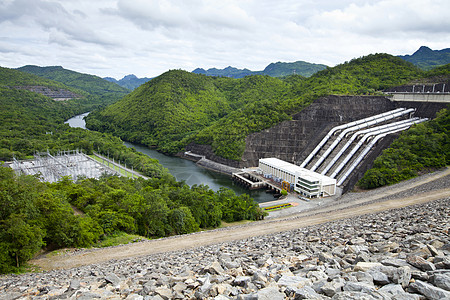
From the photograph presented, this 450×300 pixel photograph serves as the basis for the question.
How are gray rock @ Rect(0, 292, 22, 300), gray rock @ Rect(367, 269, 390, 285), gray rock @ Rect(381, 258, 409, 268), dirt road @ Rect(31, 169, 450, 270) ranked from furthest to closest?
dirt road @ Rect(31, 169, 450, 270), gray rock @ Rect(0, 292, 22, 300), gray rock @ Rect(381, 258, 409, 268), gray rock @ Rect(367, 269, 390, 285)

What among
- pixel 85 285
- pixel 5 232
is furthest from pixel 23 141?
pixel 85 285

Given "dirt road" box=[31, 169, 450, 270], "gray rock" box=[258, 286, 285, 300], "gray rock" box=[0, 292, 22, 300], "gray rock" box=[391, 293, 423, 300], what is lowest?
"dirt road" box=[31, 169, 450, 270]

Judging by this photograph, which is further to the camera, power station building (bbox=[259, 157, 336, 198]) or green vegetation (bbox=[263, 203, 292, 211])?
power station building (bbox=[259, 157, 336, 198])

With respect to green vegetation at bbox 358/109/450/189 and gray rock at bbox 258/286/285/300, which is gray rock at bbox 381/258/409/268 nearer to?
gray rock at bbox 258/286/285/300

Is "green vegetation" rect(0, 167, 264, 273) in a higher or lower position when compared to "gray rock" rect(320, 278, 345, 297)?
lower

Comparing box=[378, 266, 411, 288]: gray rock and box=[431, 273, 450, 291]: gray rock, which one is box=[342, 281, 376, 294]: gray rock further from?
box=[431, 273, 450, 291]: gray rock

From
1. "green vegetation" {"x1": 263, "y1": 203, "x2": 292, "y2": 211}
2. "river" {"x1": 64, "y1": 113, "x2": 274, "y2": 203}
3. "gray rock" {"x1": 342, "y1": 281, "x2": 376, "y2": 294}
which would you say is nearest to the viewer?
"gray rock" {"x1": 342, "y1": 281, "x2": 376, "y2": 294}

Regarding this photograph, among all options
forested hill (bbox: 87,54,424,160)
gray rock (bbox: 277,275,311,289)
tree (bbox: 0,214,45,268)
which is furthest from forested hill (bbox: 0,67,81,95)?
gray rock (bbox: 277,275,311,289)
